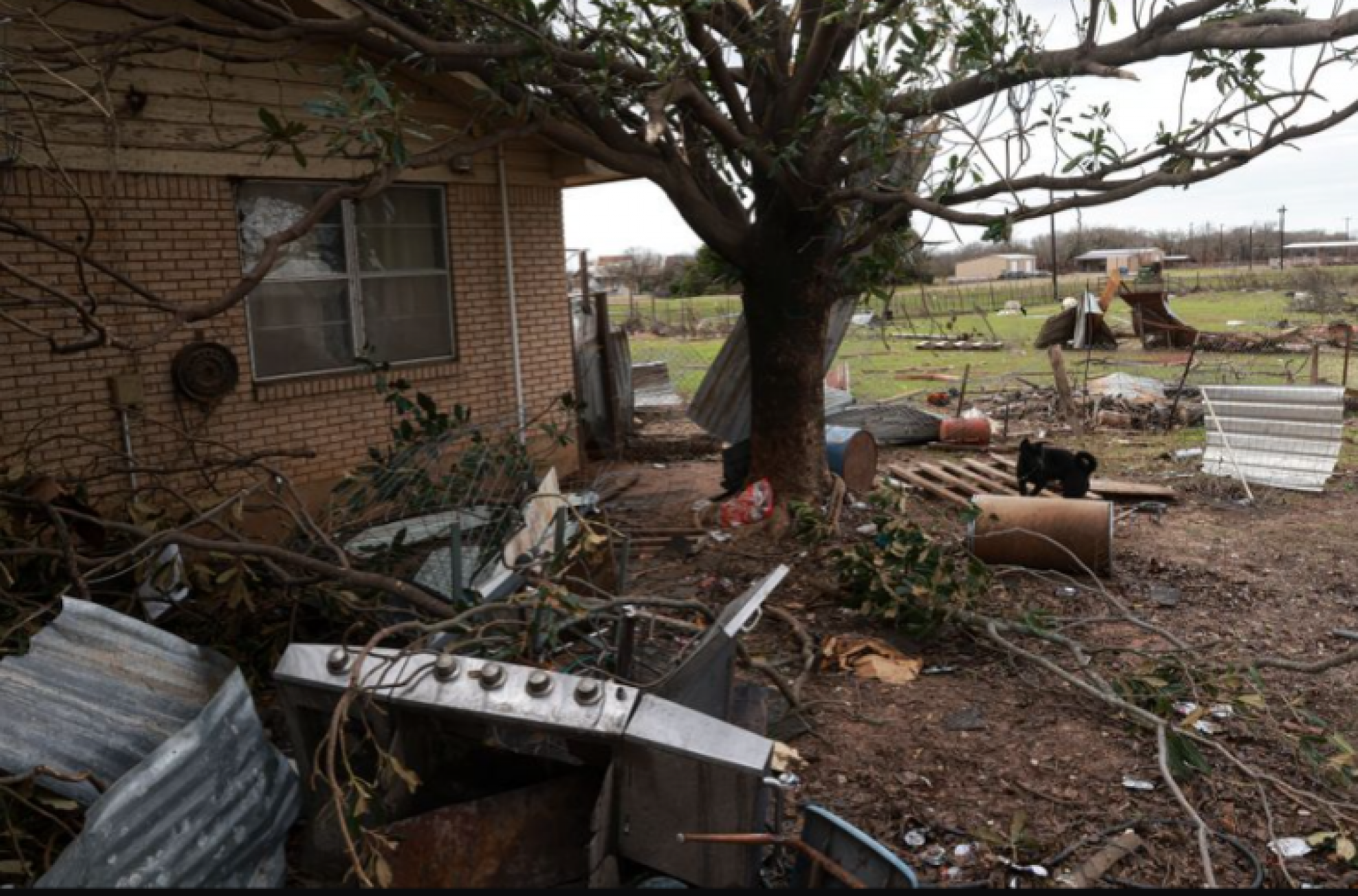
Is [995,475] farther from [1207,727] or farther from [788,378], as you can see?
[1207,727]

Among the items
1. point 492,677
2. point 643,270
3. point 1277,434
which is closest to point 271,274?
point 492,677

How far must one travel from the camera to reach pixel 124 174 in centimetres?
697

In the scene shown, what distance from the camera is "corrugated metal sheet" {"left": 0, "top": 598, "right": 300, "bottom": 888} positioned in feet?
8.84

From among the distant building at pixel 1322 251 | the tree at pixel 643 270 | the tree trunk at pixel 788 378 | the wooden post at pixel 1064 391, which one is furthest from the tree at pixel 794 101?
the distant building at pixel 1322 251

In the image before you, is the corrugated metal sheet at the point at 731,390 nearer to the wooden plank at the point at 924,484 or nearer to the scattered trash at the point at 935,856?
the wooden plank at the point at 924,484

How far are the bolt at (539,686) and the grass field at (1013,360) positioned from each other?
5725mm


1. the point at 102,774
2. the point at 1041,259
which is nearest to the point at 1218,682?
the point at 102,774

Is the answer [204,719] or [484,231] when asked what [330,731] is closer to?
[204,719]

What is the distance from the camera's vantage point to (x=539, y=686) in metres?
2.72

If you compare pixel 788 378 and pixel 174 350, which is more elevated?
pixel 174 350

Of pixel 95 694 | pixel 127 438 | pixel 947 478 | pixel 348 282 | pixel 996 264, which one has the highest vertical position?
pixel 996 264

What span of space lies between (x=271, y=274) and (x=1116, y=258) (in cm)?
6297

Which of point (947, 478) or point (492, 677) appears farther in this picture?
point (947, 478)

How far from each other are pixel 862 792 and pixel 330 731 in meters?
2.33
